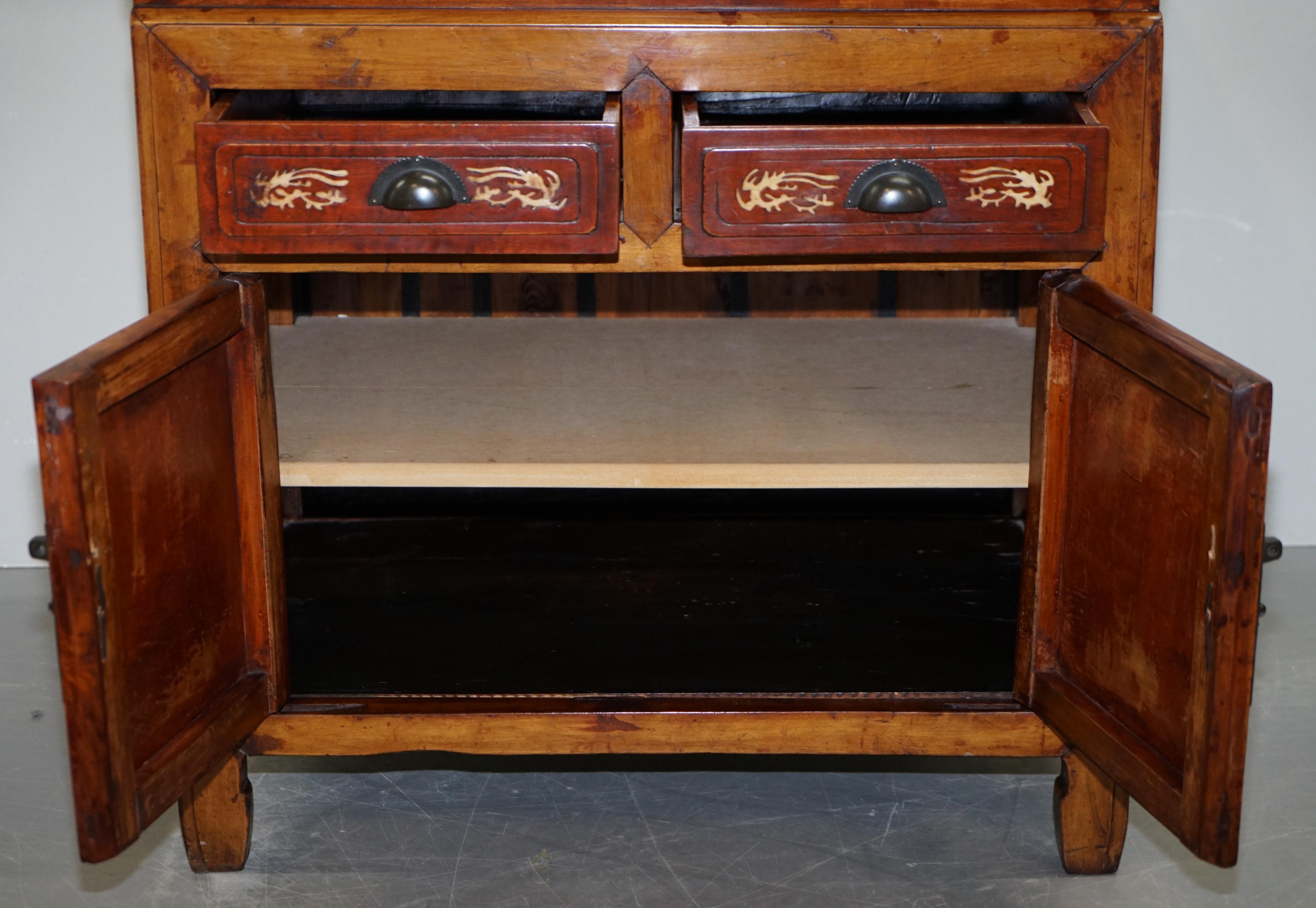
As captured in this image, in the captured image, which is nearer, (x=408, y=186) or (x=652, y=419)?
(x=408, y=186)

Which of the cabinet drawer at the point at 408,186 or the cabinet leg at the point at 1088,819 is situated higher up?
the cabinet drawer at the point at 408,186

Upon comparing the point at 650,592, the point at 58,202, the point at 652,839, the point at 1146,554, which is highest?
the point at 58,202

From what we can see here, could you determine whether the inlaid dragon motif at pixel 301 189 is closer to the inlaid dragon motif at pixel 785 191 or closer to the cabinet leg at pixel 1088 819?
the inlaid dragon motif at pixel 785 191

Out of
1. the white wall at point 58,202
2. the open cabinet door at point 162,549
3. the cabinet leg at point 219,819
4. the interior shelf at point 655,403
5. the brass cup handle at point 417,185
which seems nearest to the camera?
the open cabinet door at point 162,549

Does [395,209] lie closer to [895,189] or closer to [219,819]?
[895,189]

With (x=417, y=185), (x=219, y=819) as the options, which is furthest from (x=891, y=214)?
(x=219, y=819)

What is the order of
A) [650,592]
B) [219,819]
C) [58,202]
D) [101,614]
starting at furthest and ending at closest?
1. [58,202]
2. [650,592]
3. [219,819]
4. [101,614]

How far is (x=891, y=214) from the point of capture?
5.35 feet

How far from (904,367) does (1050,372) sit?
49 centimetres

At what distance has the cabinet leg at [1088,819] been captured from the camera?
186 cm

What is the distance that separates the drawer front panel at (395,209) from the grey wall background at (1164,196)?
4.00 ft

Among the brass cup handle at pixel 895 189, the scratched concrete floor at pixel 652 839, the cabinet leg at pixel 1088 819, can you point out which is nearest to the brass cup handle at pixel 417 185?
the brass cup handle at pixel 895 189

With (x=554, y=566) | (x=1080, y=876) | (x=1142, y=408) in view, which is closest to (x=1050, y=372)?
(x=1142, y=408)

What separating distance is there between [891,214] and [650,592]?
75 centimetres
